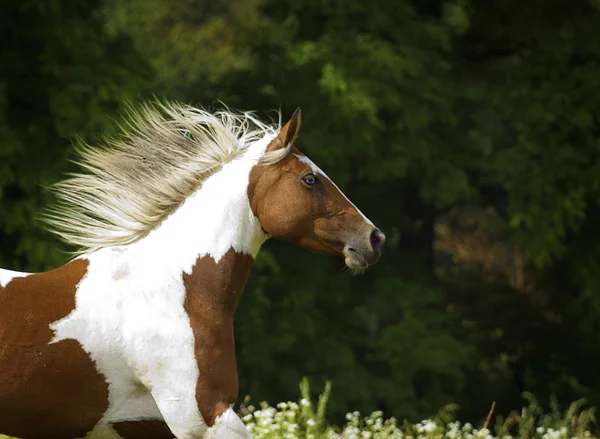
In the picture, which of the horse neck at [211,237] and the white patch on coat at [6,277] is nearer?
the white patch on coat at [6,277]

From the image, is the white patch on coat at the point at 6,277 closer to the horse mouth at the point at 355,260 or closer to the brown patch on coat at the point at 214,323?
the brown patch on coat at the point at 214,323

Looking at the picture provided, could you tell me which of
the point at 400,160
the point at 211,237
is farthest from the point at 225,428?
the point at 400,160

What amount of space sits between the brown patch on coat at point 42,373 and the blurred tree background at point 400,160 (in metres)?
6.03

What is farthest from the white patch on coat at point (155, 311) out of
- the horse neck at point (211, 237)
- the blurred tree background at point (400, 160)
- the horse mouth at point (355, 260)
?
the blurred tree background at point (400, 160)

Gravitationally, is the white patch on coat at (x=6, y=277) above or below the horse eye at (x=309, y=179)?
below

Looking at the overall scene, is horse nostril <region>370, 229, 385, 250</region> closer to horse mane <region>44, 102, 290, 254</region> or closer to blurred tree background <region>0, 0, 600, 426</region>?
horse mane <region>44, 102, 290, 254</region>

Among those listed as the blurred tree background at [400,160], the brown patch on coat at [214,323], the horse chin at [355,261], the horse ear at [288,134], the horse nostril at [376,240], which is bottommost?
the blurred tree background at [400,160]

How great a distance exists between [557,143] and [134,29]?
7.26m

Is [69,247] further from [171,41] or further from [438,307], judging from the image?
[171,41]

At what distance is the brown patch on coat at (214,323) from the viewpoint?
13.9 feet

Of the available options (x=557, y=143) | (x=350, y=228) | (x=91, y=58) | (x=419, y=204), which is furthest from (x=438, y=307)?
(x=350, y=228)

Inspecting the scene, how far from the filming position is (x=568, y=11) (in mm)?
12836

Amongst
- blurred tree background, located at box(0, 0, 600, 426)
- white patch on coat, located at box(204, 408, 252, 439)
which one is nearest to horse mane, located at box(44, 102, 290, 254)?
white patch on coat, located at box(204, 408, 252, 439)

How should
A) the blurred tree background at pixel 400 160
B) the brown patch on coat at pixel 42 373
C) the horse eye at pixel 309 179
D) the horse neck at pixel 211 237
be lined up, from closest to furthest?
the brown patch on coat at pixel 42 373
the horse neck at pixel 211 237
the horse eye at pixel 309 179
the blurred tree background at pixel 400 160
